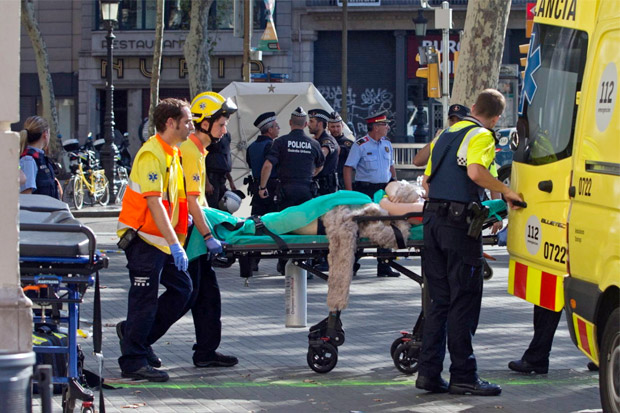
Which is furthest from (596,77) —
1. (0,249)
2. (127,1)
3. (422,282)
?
(127,1)

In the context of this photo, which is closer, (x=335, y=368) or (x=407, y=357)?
(x=407, y=357)

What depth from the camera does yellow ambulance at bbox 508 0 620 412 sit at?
6.10 meters

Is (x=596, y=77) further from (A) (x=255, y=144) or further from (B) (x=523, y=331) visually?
(A) (x=255, y=144)

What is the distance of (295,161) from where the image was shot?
13.2 metres

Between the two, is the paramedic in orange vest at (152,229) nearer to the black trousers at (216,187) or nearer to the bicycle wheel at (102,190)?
the black trousers at (216,187)

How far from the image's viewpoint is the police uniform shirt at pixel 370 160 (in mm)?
13953

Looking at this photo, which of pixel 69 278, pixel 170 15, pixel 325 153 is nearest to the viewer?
pixel 69 278

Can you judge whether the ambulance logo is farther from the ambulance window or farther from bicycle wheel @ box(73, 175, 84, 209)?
bicycle wheel @ box(73, 175, 84, 209)

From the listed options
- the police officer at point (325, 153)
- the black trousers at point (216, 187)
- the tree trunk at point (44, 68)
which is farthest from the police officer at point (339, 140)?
the tree trunk at point (44, 68)

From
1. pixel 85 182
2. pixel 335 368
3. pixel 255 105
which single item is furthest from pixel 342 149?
pixel 85 182

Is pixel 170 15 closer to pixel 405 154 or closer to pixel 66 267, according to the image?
pixel 405 154

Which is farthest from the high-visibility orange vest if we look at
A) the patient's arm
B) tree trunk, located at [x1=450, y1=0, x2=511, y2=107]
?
tree trunk, located at [x1=450, y1=0, x2=511, y2=107]

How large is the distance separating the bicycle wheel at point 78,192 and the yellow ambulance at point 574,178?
18.4 m

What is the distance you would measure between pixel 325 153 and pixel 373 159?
706 mm
